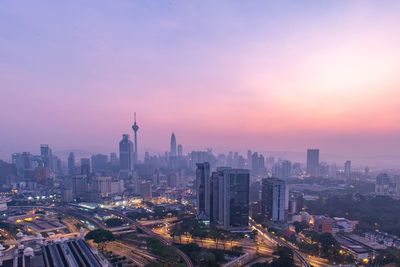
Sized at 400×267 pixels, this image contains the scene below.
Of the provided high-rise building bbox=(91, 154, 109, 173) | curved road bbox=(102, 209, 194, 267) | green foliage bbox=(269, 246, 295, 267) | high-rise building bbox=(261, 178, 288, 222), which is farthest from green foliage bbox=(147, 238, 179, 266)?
high-rise building bbox=(91, 154, 109, 173)

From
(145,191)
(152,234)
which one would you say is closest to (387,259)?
(152,234)

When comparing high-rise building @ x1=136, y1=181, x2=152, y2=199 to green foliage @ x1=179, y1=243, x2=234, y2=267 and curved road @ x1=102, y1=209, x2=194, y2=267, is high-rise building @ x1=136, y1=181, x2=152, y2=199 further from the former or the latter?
green foliage @ x1=179, y1=243, x2=234, y2=267

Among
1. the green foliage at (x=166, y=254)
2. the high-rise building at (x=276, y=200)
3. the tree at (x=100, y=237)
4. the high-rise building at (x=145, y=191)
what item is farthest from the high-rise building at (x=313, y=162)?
the tree at (x=100, y=237)

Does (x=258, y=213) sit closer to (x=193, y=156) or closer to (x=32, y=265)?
(x=32, y=265)

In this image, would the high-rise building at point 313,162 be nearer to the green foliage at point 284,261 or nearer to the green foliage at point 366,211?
the green foliage at point 366,211

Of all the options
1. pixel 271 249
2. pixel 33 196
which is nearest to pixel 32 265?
pixel 271 249

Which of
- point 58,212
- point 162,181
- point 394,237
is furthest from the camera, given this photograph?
point 162,181

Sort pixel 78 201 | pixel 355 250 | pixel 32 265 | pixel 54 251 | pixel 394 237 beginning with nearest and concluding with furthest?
1. pixel 32 265
2. pixel 54 251
3. pixel 355 250
4. pixel 394 237
5. pixel 78 201

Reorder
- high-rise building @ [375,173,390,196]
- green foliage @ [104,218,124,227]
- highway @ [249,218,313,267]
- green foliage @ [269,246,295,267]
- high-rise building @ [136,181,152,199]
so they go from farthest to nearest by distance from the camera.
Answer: high-rise building @ [375,173,390,196] → high-rise building @ [136,181,152,199] → green foliage @ [104,218,124,227] → highway @ [249,218,313,267] → green foliage @ [269,246,295,267]
